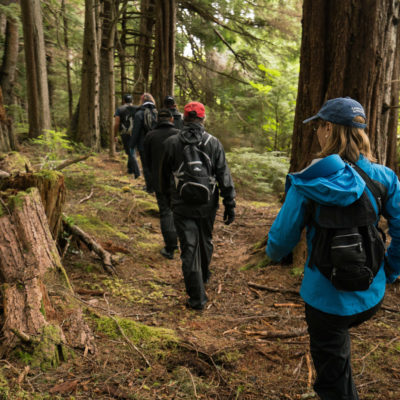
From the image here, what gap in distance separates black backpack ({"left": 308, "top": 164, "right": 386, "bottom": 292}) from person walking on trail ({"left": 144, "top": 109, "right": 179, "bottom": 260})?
13.2 feet

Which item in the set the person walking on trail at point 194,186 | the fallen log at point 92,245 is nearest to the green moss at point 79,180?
the fallen log at point 92,245

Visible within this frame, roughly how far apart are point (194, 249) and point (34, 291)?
1.93 m

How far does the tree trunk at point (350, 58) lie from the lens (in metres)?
3.84

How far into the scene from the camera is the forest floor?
251cm

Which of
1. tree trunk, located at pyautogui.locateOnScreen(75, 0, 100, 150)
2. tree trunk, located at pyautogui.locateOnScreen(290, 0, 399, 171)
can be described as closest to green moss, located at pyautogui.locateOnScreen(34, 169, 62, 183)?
tree trunk, located at pyautogui.locateOnScreen(290, 0, 399, 171)

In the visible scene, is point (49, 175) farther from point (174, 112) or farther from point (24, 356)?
point (174, 112)

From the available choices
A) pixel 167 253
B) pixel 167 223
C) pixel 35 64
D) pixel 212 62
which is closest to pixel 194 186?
pixel 167 223

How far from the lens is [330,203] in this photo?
6.15ft

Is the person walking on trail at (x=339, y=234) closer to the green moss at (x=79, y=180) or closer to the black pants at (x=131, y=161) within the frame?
the green moss at (x=79, y=180)

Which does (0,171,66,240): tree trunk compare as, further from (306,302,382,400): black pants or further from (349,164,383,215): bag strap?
(349,164,383,215): bag strap

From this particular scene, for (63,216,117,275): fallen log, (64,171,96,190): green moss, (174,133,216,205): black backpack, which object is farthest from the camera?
(64,171,96,190): green moss

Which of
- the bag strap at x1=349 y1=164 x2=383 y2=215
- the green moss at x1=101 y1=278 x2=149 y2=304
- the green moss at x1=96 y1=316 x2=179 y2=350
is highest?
the bag strap at x1=349 y1=164 x2=383 y2=215

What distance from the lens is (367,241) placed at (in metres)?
1.97

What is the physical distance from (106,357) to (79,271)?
6.73ft
